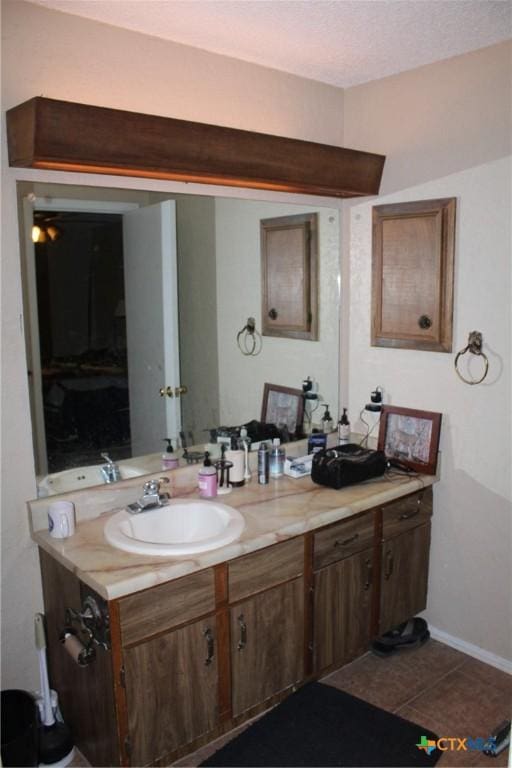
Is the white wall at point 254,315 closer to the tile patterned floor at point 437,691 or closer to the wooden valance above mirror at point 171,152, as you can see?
the wooden valance above mirror at point 171,152

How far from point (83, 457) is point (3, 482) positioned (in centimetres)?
30

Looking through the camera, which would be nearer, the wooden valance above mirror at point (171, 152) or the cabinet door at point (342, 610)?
the wooden valance above mirror at point (171, 152)

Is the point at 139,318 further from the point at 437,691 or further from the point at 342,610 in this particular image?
the point at 437,691

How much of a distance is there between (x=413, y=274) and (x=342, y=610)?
1439 millimetres

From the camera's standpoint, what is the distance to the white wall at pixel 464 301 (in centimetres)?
257

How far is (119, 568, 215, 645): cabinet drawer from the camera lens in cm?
193

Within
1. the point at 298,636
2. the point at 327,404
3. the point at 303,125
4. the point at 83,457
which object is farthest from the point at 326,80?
the point at 298,636

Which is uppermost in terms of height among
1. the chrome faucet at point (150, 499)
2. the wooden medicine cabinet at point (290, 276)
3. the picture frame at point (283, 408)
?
the wooden medicine cabinet at point (290, 276)

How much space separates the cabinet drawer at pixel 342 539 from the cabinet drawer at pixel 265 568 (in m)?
0.10

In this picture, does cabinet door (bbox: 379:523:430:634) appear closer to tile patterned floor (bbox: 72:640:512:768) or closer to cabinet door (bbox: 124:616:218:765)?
tile patterned floor (bbox: 72:640:512:768)

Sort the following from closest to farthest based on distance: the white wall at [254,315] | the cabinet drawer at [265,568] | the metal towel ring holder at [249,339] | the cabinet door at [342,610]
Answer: the cabinet drawer at [265,568]
the cabinet door at [342,610]
the white wall at [254,315]
the metal towel ring holder at [249,339]

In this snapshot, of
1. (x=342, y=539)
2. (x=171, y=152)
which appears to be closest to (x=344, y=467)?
(x=342, y=539)

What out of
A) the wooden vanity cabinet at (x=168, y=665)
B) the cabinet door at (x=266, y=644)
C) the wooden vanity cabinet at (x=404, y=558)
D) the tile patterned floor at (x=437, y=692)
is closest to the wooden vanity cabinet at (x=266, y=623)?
the cabinet door at (x=266, y=644)

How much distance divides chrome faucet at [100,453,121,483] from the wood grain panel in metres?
0.34
